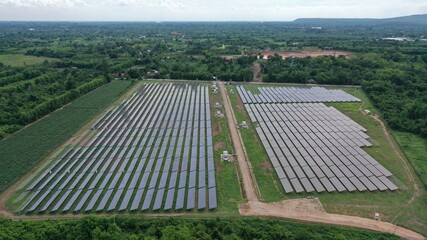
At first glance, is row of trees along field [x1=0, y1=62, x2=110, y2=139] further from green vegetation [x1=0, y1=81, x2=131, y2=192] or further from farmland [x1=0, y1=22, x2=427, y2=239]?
green vegetation [x1=0, y1=81, x2=131, y2=192]

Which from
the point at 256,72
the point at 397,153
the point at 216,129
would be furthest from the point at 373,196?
the point at 256,72

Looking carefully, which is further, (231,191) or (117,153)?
(117,153)

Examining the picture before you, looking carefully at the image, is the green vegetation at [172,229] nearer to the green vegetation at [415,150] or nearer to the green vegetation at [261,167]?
the green vegetation at [261,167]

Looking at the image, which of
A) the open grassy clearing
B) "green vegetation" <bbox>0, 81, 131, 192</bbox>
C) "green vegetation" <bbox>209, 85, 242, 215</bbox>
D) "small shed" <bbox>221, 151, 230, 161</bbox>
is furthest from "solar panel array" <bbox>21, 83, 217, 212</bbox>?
the open grassy clearing

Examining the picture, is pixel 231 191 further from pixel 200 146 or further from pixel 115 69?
pixel 115 69

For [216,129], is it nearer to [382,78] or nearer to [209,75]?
[209,75]

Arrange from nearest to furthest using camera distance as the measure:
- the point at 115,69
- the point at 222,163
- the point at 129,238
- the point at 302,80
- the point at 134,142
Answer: the point at 129,238
the point at 222,163
the point at 134,142
the point at 302,80
the point at 115,69

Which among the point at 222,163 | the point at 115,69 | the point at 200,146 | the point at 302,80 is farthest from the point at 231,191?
the point at 115,69

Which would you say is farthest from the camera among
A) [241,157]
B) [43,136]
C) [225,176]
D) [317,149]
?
[43,136]
